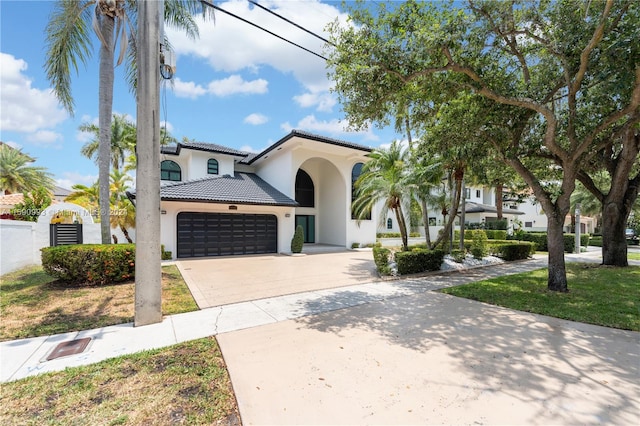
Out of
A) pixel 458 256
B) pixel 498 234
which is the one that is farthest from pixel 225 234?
pixel 498 234

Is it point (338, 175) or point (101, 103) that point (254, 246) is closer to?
point (338, 175)

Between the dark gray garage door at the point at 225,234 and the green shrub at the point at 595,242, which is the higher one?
the dark gray garage door at the point at 225,234

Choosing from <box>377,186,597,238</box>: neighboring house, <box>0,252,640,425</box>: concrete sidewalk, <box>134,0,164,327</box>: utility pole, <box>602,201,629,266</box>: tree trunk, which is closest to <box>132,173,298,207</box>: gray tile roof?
<box>134,0,164,327</box>: utility pole

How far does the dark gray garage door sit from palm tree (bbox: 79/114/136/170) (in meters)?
18.4

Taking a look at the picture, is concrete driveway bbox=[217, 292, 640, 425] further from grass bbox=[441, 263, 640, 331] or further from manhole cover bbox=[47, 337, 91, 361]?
manhole cover bbox=[47, 337, 91, 361]

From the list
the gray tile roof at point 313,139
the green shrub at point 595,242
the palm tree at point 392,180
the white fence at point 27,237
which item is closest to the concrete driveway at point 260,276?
the palm tree at point 392,180

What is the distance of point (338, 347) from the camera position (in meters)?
4.65

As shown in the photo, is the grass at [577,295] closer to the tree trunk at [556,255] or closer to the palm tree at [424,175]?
the tree trunk at [556,255]

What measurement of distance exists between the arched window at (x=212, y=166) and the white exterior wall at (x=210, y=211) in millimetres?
6424

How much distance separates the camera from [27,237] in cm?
1154

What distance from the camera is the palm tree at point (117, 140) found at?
2838cm

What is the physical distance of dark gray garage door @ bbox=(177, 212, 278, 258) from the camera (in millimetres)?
15406

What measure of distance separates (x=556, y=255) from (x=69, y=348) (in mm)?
11686

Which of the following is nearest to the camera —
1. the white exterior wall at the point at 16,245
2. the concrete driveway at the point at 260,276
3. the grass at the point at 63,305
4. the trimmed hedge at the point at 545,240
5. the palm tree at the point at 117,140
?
the grass at the point at 63,305
